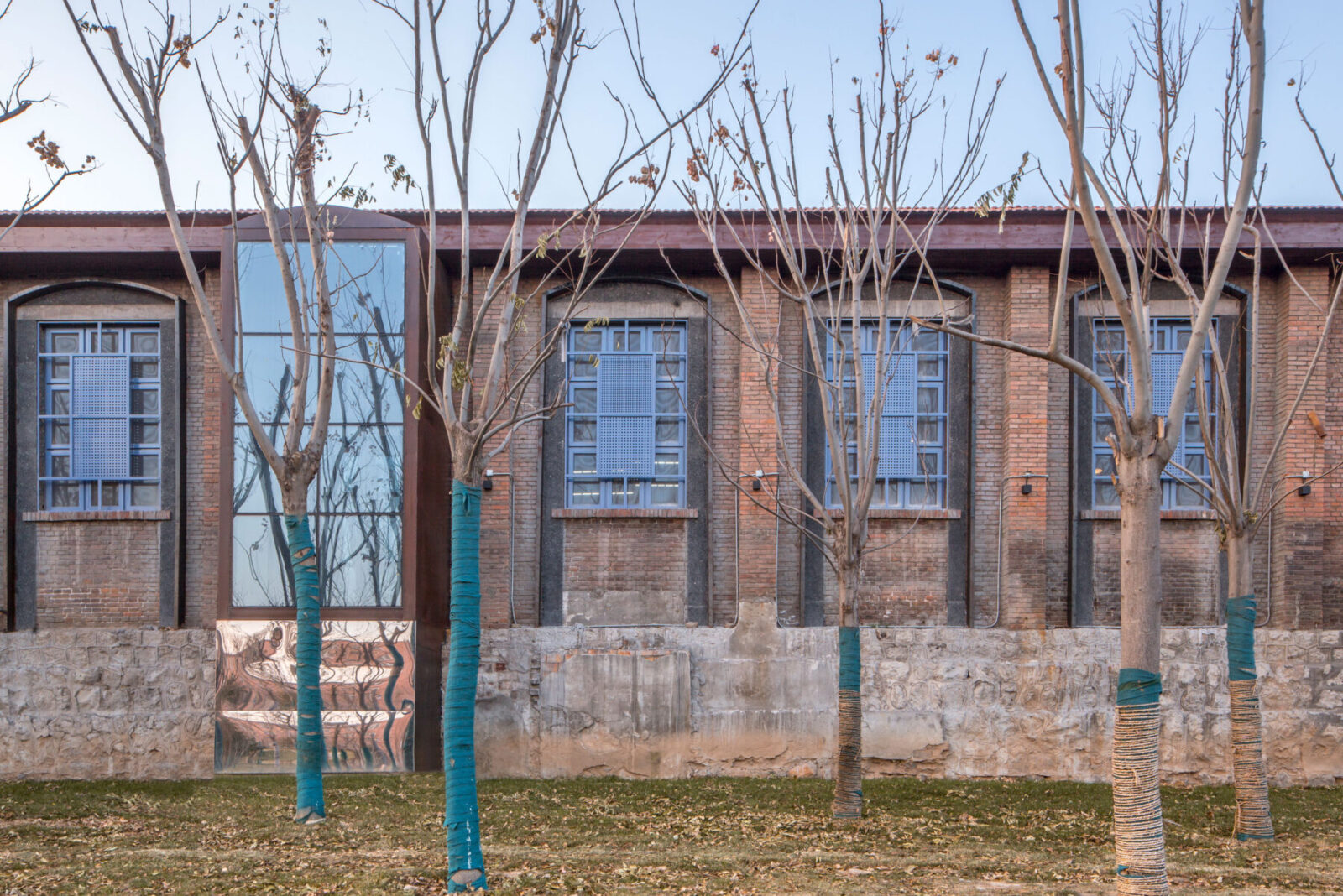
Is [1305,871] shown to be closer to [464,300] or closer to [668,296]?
[464,300]

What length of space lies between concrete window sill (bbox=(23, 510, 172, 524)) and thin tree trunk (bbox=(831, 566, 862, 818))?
9282mm

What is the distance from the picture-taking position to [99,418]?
14969 mm

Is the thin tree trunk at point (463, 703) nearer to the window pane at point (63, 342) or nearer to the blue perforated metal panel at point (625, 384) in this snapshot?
the blue perforated metal panel at point (625, 384)

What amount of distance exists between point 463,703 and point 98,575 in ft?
31.5

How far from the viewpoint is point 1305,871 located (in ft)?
28.8

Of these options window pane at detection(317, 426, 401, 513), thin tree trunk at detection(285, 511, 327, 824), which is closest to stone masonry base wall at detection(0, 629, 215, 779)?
window pane at detection(317, 426, 401, 513)

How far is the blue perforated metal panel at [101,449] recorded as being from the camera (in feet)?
49.0

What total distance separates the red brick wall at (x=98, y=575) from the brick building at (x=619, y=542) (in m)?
0.04

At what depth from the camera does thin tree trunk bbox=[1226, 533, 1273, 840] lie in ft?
32.9

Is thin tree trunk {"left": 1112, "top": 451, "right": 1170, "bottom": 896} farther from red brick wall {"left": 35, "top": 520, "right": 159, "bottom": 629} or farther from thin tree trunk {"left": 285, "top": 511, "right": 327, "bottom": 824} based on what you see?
red brick wall {"left": 35, "top": 520, "right": 159, "bottom": 629}

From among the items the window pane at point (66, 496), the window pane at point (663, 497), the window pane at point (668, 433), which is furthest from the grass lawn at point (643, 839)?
the window pane at point (668, 433)

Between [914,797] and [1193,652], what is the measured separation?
14.3 ft

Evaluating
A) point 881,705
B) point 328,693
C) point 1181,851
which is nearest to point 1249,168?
point 1181,851

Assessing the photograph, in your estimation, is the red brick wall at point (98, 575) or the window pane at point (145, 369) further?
the window pane at point (145, 369)
